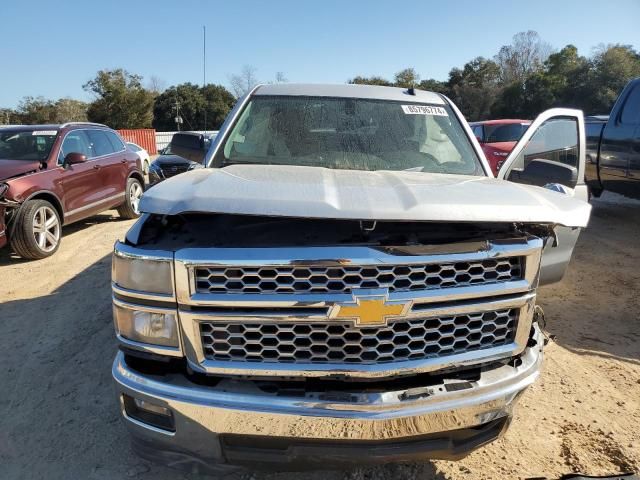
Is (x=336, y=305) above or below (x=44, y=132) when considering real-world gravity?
below

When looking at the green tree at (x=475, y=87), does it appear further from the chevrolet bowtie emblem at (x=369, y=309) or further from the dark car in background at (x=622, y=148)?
the chevrolet bowtie emblem at (x=369, y=309)

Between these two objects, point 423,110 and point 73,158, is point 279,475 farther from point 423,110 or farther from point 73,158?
point 73,158

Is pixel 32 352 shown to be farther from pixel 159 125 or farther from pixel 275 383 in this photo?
pixel 159 125

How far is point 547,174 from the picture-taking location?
2967 mm

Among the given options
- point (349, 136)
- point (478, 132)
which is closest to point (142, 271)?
point (349, 136)

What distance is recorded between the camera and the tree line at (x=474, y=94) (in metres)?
33.1

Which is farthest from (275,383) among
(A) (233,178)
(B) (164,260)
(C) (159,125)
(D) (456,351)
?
(C) (159,125)

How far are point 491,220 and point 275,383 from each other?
102 centimetres

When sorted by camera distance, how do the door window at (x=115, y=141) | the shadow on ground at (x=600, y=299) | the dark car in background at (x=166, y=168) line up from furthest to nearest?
the dark car in background at (x=166, y=168) → the door window at (x=115, y=141) → the shadow on ground at (x=600, y=299)

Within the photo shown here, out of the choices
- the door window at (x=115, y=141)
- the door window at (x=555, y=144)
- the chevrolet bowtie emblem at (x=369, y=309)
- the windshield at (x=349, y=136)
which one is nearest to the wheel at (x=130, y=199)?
the door window at (x=115, y=141)

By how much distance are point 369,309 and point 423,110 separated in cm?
211

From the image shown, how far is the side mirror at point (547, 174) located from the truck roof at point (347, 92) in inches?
33.8

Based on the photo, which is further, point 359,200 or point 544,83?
point 544,83

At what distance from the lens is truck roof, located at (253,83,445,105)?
337cm
